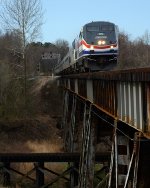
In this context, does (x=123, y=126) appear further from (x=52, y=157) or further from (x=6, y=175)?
(x=6, y=175)

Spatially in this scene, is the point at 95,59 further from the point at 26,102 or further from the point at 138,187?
the point at 26,102

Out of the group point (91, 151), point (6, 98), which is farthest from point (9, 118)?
point (91, 151)

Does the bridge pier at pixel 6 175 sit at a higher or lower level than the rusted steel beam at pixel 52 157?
lower

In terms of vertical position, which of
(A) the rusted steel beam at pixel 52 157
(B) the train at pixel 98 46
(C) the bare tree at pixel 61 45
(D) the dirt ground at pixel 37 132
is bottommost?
(D) the dirt ground at pixel 37 132

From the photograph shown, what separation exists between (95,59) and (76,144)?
4.50 metres

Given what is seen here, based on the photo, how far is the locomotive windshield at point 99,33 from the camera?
24.0m

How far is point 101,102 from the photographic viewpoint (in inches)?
504

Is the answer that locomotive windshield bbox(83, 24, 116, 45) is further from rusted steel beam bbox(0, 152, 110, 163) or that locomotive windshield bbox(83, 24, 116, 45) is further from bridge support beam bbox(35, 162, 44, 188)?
bridge support beam bbox(35, 162, 44, 188)

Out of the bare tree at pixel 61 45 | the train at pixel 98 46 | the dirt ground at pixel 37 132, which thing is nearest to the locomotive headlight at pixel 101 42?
the train at pixel 98 46

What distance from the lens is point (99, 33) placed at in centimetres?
2425

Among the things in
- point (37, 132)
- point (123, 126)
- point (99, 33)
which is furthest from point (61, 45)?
point (123, 126)

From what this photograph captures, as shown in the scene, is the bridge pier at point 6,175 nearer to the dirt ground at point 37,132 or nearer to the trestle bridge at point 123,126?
the dirt ground at point 37,132

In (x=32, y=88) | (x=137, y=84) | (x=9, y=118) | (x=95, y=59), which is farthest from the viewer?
(x=32, y=88)

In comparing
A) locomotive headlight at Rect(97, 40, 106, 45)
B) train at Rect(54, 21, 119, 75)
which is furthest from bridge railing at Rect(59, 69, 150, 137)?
locomotive headlight at Rect(97, 40, 106, 45)
